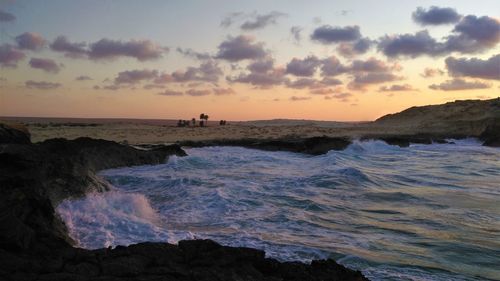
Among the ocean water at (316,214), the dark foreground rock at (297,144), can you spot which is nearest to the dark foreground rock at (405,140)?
the dark foreground rock at (297,144)

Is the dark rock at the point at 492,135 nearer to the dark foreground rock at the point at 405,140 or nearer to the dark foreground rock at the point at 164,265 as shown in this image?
the dark foreground rock at the point at 405,140

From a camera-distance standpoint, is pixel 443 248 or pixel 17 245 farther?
pixel 443 248

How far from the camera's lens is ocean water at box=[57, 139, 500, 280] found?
7.43 metres

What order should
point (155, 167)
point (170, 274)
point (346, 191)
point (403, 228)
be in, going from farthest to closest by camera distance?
point (155, 167) < point (346, 191) < point (403, 228) < point (170, 274)

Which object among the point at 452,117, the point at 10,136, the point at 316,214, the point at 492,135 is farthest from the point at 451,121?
the point at 10,136

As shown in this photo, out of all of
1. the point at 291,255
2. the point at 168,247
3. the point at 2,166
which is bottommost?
the point at 291,255

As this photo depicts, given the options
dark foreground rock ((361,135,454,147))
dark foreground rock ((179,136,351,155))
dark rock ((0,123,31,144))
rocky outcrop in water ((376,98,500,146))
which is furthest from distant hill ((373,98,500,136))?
dark rock ((0,123,31,144))

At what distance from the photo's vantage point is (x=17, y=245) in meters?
5.22

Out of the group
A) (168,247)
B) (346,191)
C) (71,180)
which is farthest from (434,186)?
(168,247)

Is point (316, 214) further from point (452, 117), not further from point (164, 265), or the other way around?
point (452, 117)

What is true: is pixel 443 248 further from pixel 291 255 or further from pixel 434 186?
pixel 434 186

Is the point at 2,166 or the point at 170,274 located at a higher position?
the point at 2,166

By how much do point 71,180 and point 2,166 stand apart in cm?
316

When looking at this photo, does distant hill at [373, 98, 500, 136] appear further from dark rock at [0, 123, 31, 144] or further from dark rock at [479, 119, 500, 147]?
dark rock at [0, 123, 31, 144]
